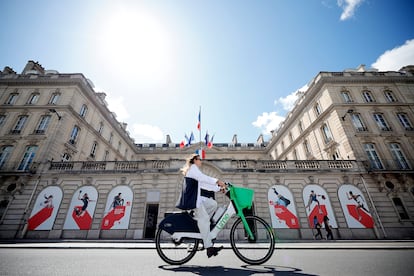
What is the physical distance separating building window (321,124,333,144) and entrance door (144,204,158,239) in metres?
19.3

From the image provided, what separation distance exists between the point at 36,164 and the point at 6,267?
16.8 meters

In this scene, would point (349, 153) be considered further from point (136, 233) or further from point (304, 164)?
point (136, 233)

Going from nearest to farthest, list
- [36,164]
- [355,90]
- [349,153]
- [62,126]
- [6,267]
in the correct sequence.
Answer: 1. [6,267]
2. [36,164]
3. [349,153]
4. [62,126]
5. [355,90]

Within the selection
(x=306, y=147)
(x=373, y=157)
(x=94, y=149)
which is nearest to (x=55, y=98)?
(x=94, y=149)

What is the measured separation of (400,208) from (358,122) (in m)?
8.51

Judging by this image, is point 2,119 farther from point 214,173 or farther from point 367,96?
point 367,96

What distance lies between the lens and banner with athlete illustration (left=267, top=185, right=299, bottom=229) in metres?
13.5

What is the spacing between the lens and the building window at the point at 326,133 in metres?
19.7

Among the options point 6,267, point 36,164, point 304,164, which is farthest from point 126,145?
point 6,267

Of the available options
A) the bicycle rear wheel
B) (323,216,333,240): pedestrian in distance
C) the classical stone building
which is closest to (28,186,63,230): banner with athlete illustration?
the classical stone building

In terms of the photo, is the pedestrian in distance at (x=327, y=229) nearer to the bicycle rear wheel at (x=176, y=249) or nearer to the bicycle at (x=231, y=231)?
the bicycle at (x=231, y=231)

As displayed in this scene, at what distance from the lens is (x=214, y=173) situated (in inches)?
605

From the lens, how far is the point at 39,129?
18.1 m

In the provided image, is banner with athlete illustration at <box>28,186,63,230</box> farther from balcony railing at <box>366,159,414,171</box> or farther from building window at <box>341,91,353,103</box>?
building window at <box>341,91,353,103</box>
